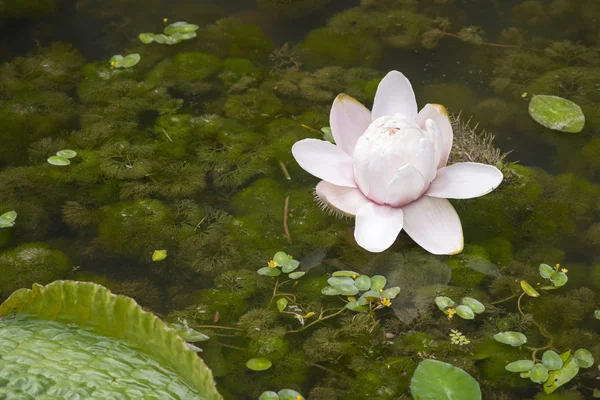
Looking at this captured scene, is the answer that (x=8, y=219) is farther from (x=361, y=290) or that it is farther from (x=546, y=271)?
(x=546, y=271)

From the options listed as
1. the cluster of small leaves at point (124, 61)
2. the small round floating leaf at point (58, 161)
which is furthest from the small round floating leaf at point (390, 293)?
the cluster of small leaves at point (124, 61)

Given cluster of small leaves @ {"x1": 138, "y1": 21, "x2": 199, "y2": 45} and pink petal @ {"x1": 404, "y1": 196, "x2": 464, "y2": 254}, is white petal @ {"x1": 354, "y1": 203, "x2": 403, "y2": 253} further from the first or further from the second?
cluster of small leaves @ {"x1": 138, "y1": 21, "x2": 199, "y2": 45}

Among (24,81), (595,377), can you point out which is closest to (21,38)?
(24,81)

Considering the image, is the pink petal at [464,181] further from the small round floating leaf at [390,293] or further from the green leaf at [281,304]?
the green leaf at [281,304]

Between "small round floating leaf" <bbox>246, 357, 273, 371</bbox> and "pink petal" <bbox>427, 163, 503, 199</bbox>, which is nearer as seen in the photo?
"small round floating leaf" <bbox>246, 357, 273, 371</bbox>

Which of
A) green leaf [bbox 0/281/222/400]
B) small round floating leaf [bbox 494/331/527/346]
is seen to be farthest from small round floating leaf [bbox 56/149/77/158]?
small round floating leaf [bbox 494/331/527/346]

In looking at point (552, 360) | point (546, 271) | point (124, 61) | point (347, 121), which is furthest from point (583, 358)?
point (124, 61)

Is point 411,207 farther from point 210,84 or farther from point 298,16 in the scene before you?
point 298,16
